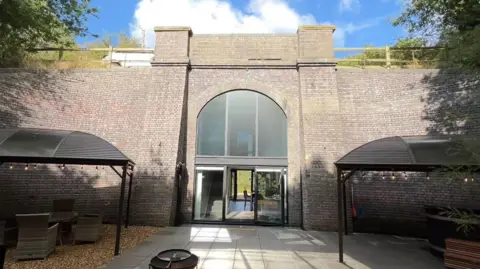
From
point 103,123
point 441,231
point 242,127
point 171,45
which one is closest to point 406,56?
point 242,127

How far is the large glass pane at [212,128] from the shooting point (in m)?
10.9

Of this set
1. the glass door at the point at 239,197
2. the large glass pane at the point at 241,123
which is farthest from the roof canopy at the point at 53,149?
the glass door at the point at 239,197

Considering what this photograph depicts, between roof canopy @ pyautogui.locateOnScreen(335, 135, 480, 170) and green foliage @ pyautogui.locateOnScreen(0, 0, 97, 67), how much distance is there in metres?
8.26

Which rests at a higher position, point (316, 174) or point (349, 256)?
point (316, 174)

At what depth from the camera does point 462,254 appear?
5.61m

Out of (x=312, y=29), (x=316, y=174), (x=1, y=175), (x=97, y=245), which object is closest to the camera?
(x=97, y=245)

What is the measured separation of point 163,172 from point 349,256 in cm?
640

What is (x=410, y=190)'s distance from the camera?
9.28m

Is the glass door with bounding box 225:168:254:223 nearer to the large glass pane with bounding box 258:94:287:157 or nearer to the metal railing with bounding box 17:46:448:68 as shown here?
the large glass pane with bounding box 258:94:287:157

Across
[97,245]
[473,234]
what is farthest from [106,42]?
[473,234]

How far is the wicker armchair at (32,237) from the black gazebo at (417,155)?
6.33 meters

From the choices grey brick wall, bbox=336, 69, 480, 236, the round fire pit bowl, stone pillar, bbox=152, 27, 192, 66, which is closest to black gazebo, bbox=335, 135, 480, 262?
grey brick wall, bbox=336, 69, 480, 236

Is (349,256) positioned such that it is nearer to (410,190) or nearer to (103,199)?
(410,190)

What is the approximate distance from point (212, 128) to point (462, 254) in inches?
326
